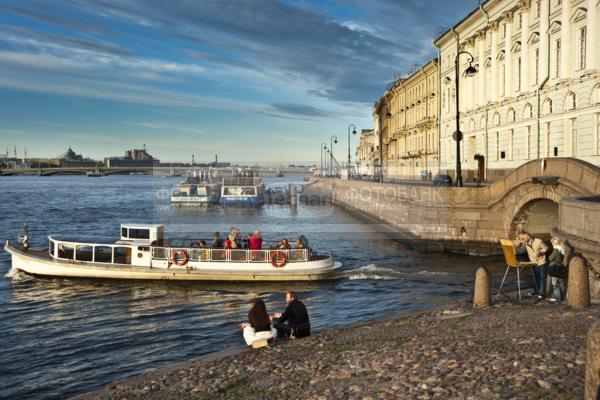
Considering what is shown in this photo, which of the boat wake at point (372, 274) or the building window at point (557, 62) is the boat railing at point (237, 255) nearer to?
the boat wake at point (372, 274)

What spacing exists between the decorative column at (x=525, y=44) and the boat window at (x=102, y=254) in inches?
1158

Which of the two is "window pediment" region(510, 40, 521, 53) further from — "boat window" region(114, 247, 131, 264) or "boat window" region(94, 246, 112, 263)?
"boat window" region(94, 246, 112, 263)

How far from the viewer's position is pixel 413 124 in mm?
79438

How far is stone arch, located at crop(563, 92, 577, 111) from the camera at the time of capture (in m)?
34.1

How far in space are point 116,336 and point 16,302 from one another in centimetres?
748

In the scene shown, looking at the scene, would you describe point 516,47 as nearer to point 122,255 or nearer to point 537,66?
point 537,66

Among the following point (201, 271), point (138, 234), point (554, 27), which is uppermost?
point (554, 27)

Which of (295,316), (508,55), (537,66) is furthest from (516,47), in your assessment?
(295,316)

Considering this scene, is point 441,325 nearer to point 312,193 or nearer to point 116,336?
point 116,336

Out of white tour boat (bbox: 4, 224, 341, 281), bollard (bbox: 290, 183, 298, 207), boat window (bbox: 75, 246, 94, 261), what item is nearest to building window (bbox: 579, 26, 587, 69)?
white tour boat (bbox: 4, 224, 341, 281)

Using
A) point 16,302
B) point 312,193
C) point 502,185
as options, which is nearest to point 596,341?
point 16,302

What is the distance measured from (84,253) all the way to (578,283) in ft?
72.1

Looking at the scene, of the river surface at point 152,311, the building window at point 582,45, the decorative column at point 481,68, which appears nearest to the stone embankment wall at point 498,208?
the river surface at point 152,311

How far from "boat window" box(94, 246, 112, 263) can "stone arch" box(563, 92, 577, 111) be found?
2678 cm
